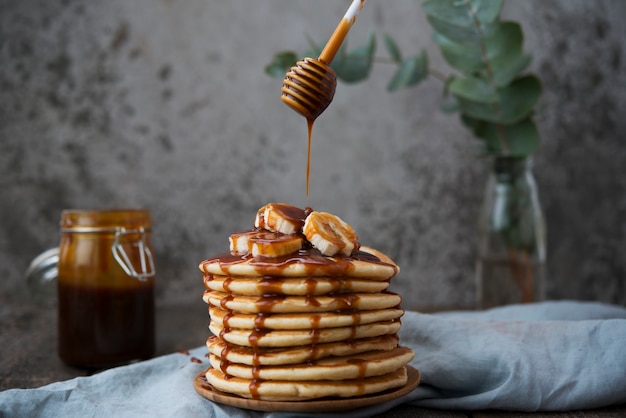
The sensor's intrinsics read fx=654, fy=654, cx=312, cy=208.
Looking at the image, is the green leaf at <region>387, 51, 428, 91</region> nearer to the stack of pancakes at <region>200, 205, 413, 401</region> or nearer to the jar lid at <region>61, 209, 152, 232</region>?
the jar lid at <region>61, 209, 152, 232</region>

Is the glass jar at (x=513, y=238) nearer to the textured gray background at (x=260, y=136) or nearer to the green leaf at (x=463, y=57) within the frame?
the green leaf at (x=463, y=57)

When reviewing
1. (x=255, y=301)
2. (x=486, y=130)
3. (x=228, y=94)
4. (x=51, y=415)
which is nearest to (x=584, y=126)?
(x=486, y=130)

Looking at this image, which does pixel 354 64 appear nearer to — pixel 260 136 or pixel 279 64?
pixel 279 64

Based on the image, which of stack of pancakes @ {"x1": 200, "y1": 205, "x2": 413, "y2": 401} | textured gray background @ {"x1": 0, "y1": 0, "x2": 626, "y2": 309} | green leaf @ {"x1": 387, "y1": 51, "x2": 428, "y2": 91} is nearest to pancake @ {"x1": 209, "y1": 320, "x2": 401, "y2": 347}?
stack of pancakes @ {"x1": 200, "y1": 205, "x2": 413, "y2": 401}

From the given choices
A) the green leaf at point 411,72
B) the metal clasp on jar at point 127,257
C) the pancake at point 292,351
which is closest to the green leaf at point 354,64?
the green leaf at point 411,72

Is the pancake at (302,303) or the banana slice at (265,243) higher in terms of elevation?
the banana slice at (265,243)

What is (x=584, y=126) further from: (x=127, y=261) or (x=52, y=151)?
(x=52, y=151)
